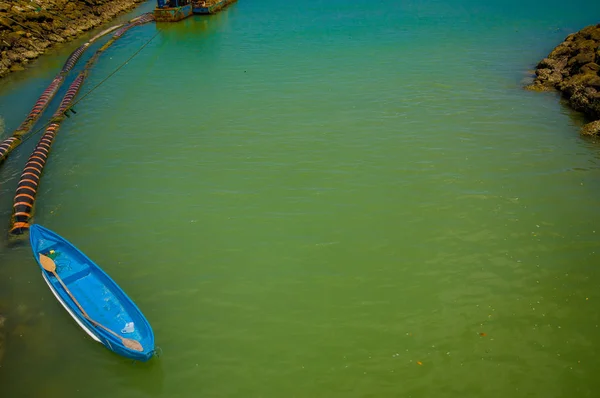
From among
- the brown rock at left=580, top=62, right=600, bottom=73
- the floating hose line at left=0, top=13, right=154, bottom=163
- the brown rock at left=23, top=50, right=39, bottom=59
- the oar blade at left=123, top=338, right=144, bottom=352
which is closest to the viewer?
the oar blade at left=123, top=338, right=144, bottom=352

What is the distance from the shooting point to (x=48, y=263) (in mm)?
9219

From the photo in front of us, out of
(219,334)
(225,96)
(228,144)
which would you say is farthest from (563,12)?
(219,334)

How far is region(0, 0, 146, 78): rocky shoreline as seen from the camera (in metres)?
26.5

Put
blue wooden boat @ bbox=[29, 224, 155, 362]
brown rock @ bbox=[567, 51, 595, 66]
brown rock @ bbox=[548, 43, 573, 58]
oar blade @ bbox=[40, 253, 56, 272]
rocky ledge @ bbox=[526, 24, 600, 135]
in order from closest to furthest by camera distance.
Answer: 1. blue wooden boat @ bbox=[29, 224, 155, 362]
2. oar blade @ bbox=[40, 253, 56, 272]
3. rocky ledge @ bbox=[526, 24, 600, 135]
4. brown rock @ bbox=[567, 51, 595, 66]
5. brown rock @ bbox=[548, 43, 573, 58]

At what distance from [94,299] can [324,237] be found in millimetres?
5580

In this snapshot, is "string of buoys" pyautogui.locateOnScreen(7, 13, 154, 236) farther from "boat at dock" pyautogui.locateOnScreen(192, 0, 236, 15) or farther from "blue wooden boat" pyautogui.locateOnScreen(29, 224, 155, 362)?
"boat at dock" pyautogui.locateOnScreen(192, 0, 236, 15)

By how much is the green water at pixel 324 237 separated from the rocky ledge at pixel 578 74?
745 mm

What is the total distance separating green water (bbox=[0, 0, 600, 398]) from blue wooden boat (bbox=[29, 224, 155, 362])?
0.52 meters

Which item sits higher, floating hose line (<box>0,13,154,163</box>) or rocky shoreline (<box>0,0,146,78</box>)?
rocky shoreline (<box>0,0,146,78</box>)

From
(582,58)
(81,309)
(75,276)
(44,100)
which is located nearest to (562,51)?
(582,58)

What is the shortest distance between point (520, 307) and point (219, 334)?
20.9ft

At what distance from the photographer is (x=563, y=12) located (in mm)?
36188

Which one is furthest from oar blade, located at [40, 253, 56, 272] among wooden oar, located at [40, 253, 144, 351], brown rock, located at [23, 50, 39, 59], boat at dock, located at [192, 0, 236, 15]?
boat at dock, located at [192, 0, 236, 15]

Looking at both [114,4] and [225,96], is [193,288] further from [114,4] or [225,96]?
[114,4]
